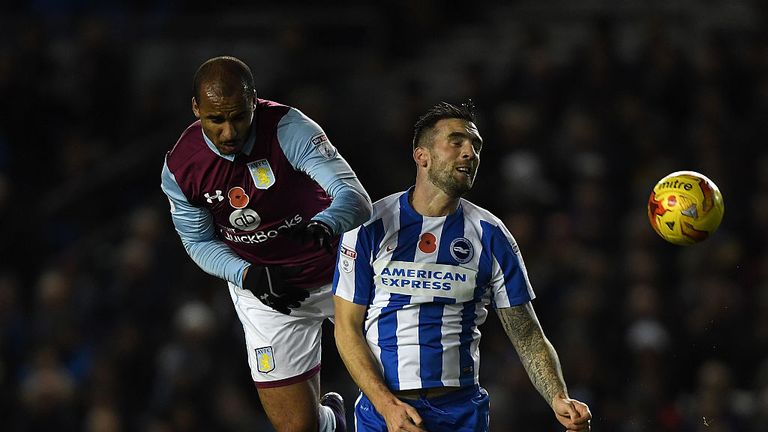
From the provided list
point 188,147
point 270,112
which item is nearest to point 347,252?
point 270,112

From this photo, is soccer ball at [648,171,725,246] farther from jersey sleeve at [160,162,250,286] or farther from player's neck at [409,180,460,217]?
jersey sleeve at [160,162,250,286]

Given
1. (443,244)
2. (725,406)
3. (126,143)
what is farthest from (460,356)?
(126,143)

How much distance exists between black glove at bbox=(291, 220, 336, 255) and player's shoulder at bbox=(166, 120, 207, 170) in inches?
35.3

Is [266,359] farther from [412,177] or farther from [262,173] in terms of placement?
[412,177]

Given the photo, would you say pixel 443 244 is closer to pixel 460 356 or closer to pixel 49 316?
pixel 460 356

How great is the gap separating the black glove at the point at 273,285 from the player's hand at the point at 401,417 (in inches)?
30.9

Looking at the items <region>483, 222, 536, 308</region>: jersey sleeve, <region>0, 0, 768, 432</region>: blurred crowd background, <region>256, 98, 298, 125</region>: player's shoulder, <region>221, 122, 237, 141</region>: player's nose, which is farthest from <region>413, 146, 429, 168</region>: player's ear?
<region>0, 0, 768, 432</region>: blurred crowd background

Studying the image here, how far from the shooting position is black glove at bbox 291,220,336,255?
4820mm

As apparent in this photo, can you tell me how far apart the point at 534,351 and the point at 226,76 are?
5.72 feet

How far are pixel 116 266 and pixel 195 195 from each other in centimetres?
487

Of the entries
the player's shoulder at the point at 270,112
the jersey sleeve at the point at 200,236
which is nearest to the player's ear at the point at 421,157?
the player's shoulder at the point at 270,112

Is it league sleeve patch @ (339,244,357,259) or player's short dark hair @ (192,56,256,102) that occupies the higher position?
player's short dark hair @ (192,56,256,102)

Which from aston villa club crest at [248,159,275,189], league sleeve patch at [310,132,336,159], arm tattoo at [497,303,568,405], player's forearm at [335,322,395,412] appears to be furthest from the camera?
aston villa club crest at [248,159,275,189]

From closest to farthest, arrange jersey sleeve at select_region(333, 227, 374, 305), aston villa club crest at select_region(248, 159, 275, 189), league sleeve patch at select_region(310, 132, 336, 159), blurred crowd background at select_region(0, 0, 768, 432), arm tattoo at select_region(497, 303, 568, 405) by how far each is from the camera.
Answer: arm tattoo at select_region(497, 303, 568, 405), jersey sleeve at select_region(333, 227, 374, 305), league sleeve patch at select_region(310, 132, 336, 159), aston villa club crest at select_region(248, 159, 275, 189), blurred crowd background at select_region(0, 0, 768, 432)
